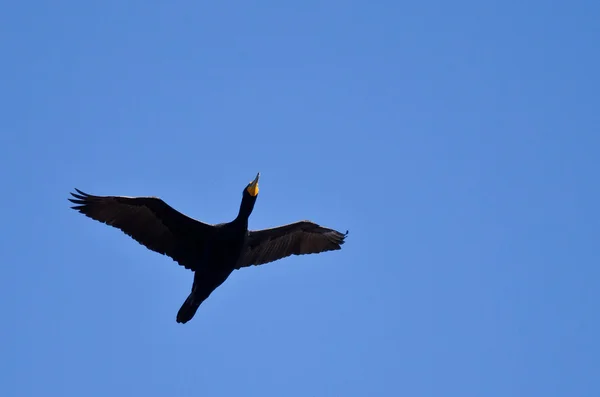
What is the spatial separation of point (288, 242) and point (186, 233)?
256cm

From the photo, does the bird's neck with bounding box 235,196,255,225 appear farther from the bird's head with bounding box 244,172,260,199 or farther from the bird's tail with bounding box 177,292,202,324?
the bird's tail with bounding box 177,292,202,324

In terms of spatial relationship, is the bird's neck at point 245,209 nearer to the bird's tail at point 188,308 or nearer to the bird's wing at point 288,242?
the bird's wing at point 288,242

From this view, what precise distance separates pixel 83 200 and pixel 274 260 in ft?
15.7

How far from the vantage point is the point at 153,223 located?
2883cm

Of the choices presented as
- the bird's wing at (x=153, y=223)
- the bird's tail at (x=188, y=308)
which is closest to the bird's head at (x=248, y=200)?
the bird's wing at (x=153, y=223)

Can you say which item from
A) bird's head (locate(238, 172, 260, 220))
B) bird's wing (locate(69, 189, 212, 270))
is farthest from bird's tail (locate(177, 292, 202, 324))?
bird's head (locate(238, 172, 260, 220))

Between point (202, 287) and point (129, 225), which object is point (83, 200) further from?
point (202, 287)

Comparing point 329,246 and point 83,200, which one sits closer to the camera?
point 83,200

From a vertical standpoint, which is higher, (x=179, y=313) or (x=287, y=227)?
(x=287, y=227)

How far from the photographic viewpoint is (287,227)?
29891mm

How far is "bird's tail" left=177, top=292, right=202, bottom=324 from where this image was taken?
2869 centimetres

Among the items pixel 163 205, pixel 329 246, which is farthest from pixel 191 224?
pixel 329 246

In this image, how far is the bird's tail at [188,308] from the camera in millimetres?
28688

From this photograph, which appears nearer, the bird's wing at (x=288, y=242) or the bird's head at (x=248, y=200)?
the bird's head at (x=248, y=200)
